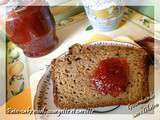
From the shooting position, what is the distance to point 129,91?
32.4 inches

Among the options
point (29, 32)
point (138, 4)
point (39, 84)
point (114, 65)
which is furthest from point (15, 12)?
point (138, 4)

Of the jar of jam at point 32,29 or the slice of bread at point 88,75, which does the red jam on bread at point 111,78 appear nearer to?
the slice of bread at point 88,75

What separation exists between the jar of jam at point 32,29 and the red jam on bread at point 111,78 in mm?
241

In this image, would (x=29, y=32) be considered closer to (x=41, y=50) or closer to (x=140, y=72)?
(x=41, y=50)

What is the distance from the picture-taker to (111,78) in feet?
2.59

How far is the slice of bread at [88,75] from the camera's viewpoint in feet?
2.70

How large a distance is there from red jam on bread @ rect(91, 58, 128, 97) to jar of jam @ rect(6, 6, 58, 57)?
0.24 meters

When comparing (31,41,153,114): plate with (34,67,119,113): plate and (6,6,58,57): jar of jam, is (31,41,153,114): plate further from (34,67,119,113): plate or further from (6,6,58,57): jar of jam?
(6,6,58,57): jar of jam

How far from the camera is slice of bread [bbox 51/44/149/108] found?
2.70 feet

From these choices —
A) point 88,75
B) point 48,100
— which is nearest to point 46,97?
point 48,100

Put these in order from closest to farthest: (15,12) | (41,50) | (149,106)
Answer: (149,106), (15,12), (41,50)

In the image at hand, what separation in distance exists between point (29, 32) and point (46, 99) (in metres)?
0.22

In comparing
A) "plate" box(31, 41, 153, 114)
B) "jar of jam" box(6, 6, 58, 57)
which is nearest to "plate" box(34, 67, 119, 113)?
"plate" box(31, 41, 153, 114)

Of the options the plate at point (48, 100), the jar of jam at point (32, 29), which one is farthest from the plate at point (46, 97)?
the jar of jam at point (32, 29)
